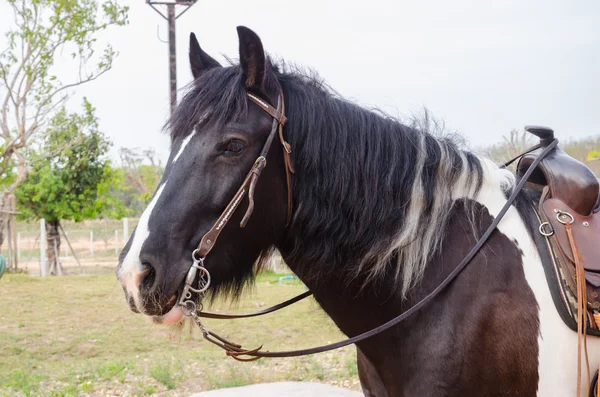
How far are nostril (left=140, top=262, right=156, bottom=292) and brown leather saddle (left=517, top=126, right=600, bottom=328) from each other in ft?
4.56

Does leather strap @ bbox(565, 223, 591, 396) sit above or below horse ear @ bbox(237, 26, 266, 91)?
below

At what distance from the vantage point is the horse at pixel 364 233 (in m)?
1.87

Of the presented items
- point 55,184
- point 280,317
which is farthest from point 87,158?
point 280,317

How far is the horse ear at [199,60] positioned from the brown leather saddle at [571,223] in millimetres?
1417

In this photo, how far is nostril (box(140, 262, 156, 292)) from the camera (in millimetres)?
1799

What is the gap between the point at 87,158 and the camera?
16.9 m

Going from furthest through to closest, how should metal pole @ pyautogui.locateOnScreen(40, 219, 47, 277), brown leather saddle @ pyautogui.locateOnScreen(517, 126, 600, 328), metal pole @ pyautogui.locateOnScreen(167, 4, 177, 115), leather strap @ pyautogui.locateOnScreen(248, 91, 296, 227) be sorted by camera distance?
1. metal pole @ pyautogui.locateOnScreen(40, 219, 47, 277)
2. metal pole @ pyautogui.locateOnScreen(167, 4, 177, 115)
3. leather strap @ pyautogui.locateOnScreen(248, 91, 296, 227)
4. brown leather saddle @ pyautogui.locateOnScreen(517, 126, 600, 328)

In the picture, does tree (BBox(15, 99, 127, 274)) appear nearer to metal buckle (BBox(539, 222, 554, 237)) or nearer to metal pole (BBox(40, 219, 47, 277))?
metal pole (BBox(40, 219, 47, 277))

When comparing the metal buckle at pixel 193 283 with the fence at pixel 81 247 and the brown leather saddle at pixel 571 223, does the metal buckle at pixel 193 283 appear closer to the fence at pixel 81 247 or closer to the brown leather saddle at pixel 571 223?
the brown leather saddle at pixel 571 223

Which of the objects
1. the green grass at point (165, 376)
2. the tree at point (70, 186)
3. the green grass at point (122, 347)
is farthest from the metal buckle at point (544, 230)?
the tree at point (70, 186)

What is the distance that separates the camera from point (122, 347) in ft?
26.9

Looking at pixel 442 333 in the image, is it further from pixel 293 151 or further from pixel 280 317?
pixel 280 317

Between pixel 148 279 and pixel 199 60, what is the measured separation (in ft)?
3.24

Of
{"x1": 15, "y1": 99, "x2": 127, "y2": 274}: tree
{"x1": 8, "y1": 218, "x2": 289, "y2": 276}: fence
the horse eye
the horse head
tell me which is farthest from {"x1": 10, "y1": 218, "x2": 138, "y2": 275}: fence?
the horse eye
